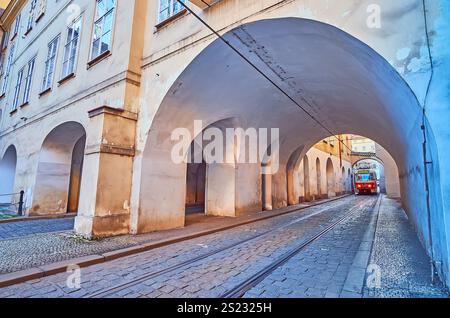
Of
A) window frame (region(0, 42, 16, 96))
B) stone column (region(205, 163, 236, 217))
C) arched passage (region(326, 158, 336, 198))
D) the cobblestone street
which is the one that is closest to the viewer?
the cobblestone street

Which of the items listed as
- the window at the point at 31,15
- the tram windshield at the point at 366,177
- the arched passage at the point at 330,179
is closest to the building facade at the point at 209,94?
the window at the point at 31,15

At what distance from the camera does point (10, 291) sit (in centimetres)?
325

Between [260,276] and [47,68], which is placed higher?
[47,68]

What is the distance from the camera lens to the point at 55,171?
10.5 meters

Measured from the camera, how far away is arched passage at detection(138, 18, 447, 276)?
4250 mm

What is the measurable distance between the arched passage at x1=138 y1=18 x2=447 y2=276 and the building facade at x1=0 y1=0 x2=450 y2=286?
4 centimetres

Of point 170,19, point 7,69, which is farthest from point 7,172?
point 170,19

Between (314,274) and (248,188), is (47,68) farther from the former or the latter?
(314,274)

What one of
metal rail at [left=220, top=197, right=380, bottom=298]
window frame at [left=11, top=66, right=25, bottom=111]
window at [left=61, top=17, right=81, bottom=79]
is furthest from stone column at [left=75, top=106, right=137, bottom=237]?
window frame at [left=11, top=66, right=25, bottom=111]

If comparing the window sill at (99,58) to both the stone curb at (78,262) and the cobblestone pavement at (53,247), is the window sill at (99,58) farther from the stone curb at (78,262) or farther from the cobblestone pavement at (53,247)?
the stone curb at (78,262)

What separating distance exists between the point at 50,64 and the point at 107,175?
8645mm

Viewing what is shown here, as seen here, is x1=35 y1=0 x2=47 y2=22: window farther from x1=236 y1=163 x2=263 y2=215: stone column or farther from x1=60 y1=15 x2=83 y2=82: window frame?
x1=236 y1=163 x2=263 y2=215: stone column

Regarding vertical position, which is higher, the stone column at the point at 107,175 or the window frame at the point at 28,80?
the window frame at the point at 28,80

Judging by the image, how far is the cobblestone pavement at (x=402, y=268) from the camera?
303 centimetres
